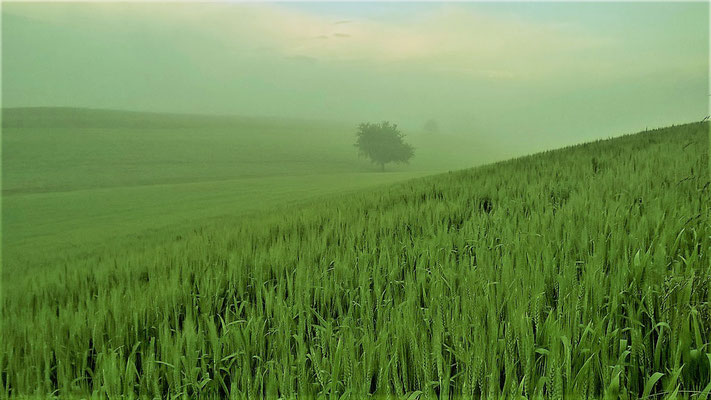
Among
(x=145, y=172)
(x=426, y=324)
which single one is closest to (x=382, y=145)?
(x=145, y=172)

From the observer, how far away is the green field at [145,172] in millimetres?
19094

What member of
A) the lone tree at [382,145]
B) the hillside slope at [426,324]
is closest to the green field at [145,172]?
A: the lone tree at [382,145]

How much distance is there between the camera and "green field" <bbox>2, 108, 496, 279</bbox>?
62.6 feet

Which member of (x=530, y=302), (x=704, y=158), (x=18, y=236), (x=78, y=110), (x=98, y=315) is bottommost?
(x=18, y=236)

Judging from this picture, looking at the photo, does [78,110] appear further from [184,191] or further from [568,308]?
[568,308]

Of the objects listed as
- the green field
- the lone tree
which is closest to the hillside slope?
the green field

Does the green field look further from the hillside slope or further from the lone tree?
the hillside slope

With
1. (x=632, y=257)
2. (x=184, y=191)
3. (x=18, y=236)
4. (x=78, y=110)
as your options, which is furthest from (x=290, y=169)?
(x=78, y=110)

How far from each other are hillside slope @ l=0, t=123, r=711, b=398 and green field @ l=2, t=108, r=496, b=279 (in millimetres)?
9914

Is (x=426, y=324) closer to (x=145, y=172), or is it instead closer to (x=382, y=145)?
(x=145, y=172)

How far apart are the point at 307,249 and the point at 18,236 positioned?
70.5 feet

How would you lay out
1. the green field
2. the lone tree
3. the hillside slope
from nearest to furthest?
the hillside slope → the green field → the lone tree

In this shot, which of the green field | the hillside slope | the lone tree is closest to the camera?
the hillside slope

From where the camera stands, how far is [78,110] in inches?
3157
